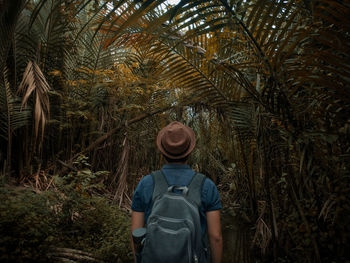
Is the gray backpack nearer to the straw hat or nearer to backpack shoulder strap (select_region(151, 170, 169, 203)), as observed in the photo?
backpack shoulder strap (select_region(151, 170, 169, 203))

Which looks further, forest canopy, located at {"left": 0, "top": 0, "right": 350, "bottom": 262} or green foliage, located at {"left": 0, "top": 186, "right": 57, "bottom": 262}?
green foliage, located at {"left": 0, "top": 186, "right": 57, "bottom": 262}

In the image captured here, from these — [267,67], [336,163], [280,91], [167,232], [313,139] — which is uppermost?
[267,67]

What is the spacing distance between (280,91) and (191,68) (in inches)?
74.5

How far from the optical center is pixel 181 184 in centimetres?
150

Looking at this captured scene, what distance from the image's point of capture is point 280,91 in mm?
1925

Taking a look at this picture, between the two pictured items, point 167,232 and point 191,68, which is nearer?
point 167,232

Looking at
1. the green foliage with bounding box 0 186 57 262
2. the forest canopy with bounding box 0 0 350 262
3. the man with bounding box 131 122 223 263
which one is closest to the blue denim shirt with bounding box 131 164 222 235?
the man with bounding box 131 122 223 263

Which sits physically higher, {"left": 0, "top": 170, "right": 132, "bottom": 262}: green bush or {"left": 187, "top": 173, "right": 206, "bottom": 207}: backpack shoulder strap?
{"left": 187, "top": 173, "right": 206, "bottom": 207}: backpack shoulder strap

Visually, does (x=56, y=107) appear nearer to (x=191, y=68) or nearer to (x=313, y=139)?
(x=191, y=68)

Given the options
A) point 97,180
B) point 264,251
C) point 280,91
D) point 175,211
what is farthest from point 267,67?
point 97,180

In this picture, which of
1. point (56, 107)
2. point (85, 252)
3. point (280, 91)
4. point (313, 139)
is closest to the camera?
point (280, 91)

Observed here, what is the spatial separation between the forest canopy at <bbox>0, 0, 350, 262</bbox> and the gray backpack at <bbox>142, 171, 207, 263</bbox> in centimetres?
90

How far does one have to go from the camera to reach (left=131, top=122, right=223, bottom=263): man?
4.98 ft

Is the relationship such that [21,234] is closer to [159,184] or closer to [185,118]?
[159,184]
